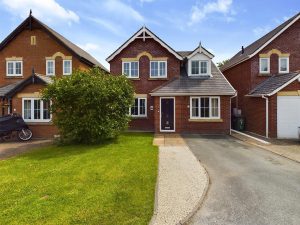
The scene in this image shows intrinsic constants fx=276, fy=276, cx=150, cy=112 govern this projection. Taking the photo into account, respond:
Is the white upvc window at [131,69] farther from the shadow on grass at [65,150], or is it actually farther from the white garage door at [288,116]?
the white garage door at [288,116]

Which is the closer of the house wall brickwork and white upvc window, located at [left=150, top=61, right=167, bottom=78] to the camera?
white upvc window, located at [left=150, top=61, right=167, bottom=78]

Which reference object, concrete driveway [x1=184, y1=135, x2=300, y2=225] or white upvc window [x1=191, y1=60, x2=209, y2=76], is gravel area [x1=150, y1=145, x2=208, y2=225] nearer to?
concrete driveway [x1=184, y1=135, x2=300, y2=225]

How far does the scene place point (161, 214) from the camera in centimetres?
570

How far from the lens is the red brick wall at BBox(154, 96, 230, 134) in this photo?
66.8ft

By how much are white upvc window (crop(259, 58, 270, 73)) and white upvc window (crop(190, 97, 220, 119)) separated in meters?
5.24

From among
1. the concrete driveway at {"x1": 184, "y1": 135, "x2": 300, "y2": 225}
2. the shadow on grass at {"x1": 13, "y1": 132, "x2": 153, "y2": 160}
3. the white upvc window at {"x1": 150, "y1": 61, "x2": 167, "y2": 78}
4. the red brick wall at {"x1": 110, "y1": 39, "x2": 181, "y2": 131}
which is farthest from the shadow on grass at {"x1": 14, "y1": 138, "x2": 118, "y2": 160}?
the white upvc window at {"x1": 150, "y1": 61, "x2": 167, "y2": 78}

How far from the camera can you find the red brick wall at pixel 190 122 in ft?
66.8

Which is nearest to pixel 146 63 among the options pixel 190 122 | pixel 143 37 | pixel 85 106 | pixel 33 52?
pixel 143 37

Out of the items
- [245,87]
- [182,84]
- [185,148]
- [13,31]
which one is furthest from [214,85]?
[13,31]

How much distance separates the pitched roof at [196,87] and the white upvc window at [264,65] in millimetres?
3626

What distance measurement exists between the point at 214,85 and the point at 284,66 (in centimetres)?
657

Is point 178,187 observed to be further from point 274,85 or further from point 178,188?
point 274,85

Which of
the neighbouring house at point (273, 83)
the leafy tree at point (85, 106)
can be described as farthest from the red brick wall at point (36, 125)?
the neighbouring house at point (273, 83)

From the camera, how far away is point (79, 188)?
7352 millimetres
